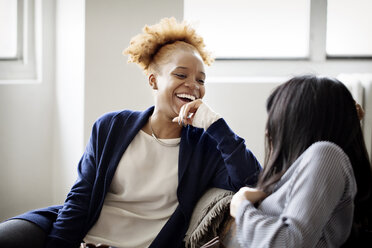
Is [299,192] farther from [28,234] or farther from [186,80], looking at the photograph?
[28,234]

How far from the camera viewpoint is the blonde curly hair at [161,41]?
6.18 feet

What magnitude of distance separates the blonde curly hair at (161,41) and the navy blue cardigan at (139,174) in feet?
0.78

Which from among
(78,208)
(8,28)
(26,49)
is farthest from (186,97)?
(8,28)

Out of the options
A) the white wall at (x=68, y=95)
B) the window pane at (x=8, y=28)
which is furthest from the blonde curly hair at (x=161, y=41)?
the window pane at (x=8, y=28)

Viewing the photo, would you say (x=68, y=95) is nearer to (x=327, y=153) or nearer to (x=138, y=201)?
(x=138, y=201)

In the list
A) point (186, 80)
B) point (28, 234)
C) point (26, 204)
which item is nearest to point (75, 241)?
point (28, 234)

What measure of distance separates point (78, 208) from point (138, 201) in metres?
0.22

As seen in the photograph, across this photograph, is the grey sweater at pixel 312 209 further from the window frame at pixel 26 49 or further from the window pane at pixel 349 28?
the window frame at pixel 26 49

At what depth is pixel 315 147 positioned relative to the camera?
1.07m

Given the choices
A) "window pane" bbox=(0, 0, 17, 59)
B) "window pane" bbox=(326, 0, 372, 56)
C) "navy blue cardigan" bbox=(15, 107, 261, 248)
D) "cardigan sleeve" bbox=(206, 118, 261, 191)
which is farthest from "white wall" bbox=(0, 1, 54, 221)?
"window pane" bbox=(326, 0, 372, 56)

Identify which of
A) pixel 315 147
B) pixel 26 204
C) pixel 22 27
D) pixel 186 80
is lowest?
pixel 26 204

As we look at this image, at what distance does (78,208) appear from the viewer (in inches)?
68.9

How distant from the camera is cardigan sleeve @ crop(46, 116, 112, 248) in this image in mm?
1706

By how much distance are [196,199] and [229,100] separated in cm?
75
